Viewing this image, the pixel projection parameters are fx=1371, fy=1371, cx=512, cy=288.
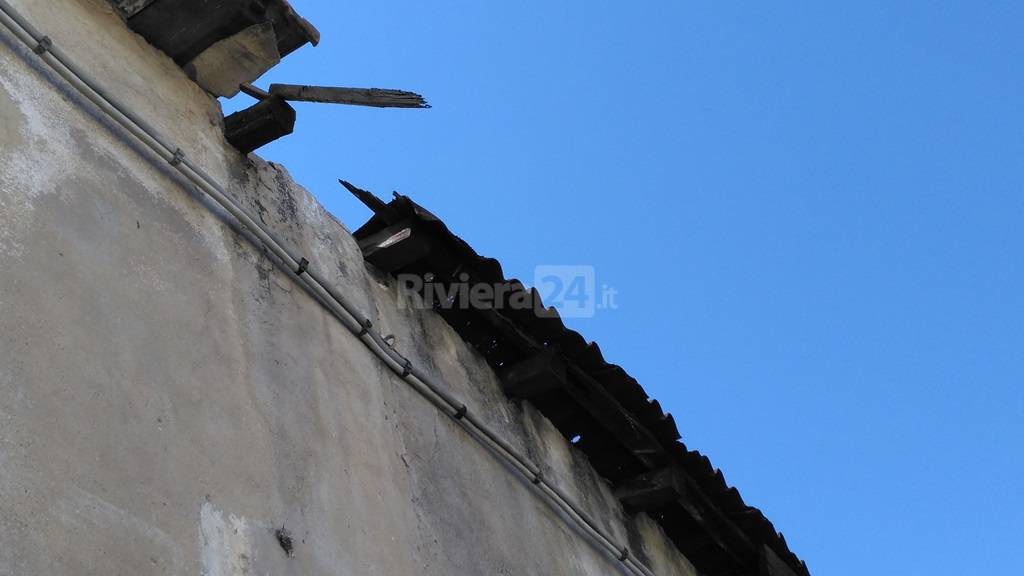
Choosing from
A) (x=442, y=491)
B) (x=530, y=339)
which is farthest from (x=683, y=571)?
(x=442, y=491)

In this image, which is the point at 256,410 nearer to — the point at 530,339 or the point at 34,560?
the point at 34,560

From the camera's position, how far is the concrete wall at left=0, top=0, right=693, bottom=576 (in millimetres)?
3303

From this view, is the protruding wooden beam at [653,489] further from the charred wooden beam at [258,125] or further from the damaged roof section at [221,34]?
the damaged roof section at [221,34]

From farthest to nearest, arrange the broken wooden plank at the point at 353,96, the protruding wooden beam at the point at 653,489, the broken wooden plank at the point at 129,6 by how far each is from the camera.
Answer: the protruding wooden beam at the point at 653,489
the broken wooden plank at the point at 353,96
the broken wooden plank at the point at 129,6

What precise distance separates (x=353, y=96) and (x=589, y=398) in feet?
6.55

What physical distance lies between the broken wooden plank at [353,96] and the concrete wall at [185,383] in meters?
0.30

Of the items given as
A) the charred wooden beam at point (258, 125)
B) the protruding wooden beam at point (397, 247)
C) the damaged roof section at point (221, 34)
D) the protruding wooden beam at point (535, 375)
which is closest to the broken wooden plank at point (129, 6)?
the damaged roof section at point (221, 34)

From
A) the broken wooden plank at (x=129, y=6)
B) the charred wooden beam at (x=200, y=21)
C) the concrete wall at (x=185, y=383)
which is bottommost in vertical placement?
the concrete wall at (x=185, y=383)

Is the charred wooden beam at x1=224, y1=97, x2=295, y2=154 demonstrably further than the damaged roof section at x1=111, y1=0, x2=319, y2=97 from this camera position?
Yes

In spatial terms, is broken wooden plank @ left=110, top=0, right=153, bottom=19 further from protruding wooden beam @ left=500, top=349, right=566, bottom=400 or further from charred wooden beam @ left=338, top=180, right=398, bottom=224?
protruding wooden beam @ left=500, top=349, right=566, bottom=400

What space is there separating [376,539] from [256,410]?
1.95 ft

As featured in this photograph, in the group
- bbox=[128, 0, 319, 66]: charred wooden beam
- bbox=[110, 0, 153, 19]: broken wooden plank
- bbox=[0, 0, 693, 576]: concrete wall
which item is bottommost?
bbox=[0, 0, 693, 576]: concrete wall

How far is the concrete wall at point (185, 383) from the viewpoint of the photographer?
3.30 meters

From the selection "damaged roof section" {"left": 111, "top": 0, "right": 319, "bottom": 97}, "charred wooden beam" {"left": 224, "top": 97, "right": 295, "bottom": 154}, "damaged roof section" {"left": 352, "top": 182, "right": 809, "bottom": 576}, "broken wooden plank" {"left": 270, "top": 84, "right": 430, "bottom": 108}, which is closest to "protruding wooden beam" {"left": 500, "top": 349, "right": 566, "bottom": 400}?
"damaged roof section" {"left": 352, "top": 182, "right": 809, "bottom": 576}
